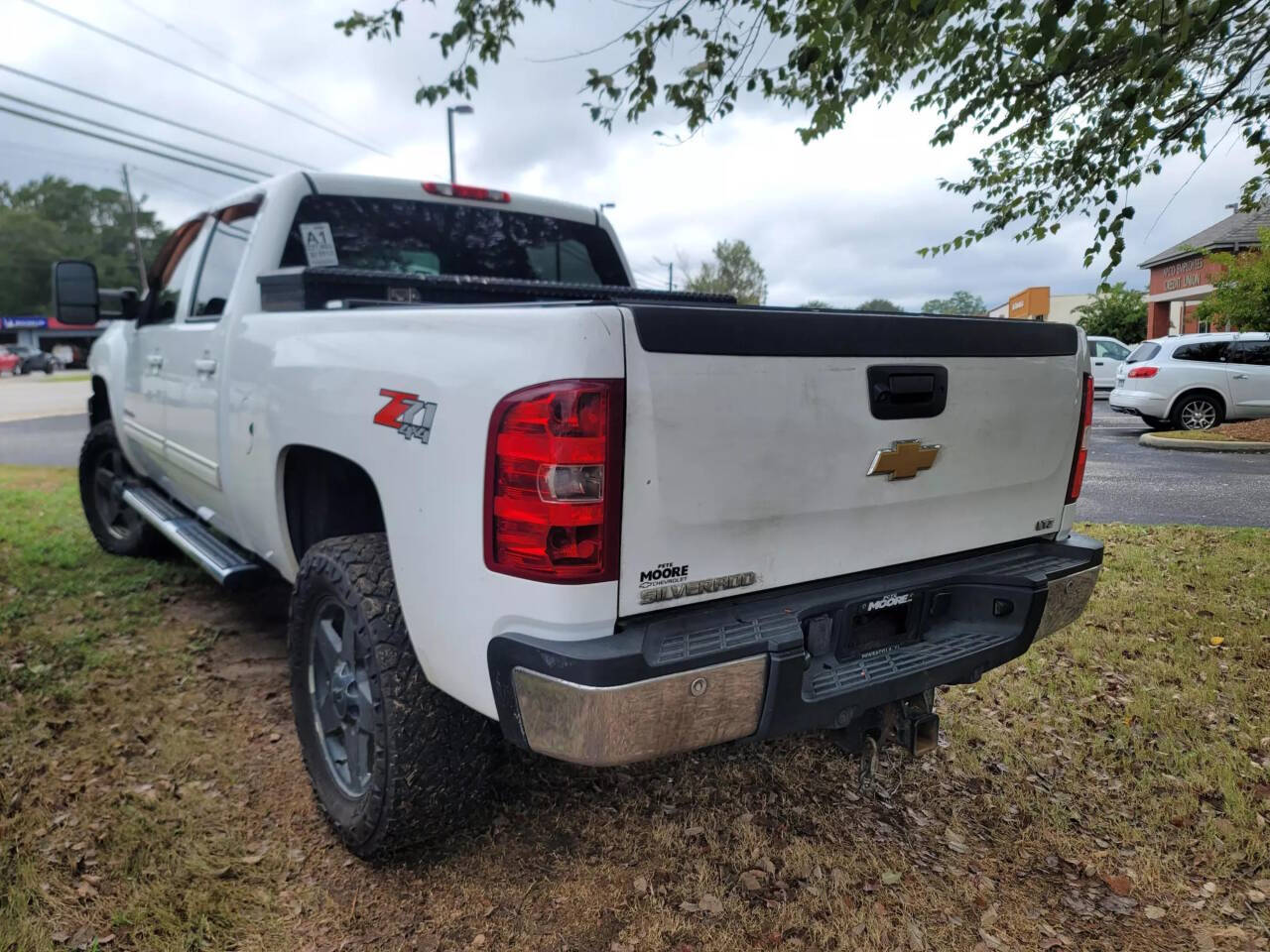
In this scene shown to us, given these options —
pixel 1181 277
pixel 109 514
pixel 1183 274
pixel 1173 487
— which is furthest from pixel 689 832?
pixel 1181 277

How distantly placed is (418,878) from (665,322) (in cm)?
175

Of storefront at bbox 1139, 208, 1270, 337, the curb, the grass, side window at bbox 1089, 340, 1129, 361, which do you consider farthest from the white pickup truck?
storefront at bbox 1139, 208, 1270, 337

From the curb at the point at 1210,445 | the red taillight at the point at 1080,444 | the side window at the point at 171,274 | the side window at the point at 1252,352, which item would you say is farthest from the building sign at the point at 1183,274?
the side window at the point at 171,274

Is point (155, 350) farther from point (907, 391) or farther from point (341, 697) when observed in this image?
point (907, 391)

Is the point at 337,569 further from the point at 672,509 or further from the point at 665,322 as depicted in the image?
the point at 665,322

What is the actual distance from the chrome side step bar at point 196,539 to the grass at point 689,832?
573 millimetres

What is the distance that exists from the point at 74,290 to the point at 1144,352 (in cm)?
1557

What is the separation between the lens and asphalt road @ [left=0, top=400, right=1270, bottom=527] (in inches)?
293

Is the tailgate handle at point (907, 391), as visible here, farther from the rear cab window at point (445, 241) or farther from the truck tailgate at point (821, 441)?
the rear cab window at point (445, 241)

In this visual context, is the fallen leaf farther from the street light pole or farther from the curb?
the street light pole

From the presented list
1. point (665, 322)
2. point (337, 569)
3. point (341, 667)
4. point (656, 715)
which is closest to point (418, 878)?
point (341, 667)

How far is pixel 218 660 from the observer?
12.9 feet

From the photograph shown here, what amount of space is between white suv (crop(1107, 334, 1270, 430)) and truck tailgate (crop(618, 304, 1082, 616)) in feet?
43.8

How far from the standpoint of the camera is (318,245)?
3516 millimetres
